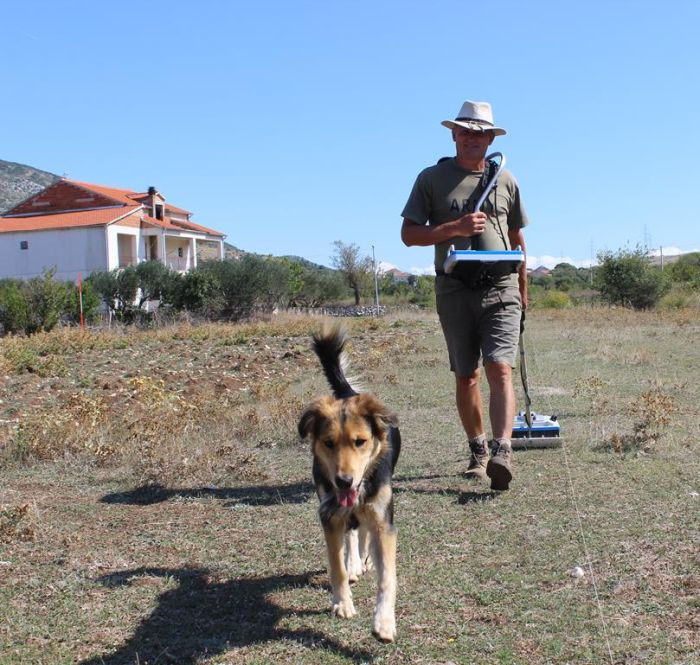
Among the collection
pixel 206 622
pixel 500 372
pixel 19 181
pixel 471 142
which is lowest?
pixel 206 622

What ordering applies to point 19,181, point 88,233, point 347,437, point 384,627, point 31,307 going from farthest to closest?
point 19,181, point 88,233, point 31,307, point 347,437, point 384,627

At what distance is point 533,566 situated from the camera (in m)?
3.84

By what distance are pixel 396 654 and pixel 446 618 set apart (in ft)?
1.21

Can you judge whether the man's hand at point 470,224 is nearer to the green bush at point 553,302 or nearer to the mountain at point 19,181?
the green bush at point 553,302

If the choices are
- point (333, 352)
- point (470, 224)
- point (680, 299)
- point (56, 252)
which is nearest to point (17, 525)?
point (333, 352)

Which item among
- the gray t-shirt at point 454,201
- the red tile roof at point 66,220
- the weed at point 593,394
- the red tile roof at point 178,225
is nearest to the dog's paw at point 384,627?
the gray t-shirt at point 454,201

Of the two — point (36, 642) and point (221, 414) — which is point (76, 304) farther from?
point (36, 642)

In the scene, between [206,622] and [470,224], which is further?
[470,224]

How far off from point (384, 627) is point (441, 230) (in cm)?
287

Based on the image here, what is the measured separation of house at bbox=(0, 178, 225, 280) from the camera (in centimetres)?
4862

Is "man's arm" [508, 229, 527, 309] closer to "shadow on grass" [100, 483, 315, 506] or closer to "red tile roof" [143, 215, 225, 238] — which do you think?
"shadow on grass" [100, 483, 315, 506]

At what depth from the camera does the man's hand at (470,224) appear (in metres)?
5.11

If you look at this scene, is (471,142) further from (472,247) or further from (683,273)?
(683,273)

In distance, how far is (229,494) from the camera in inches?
219
